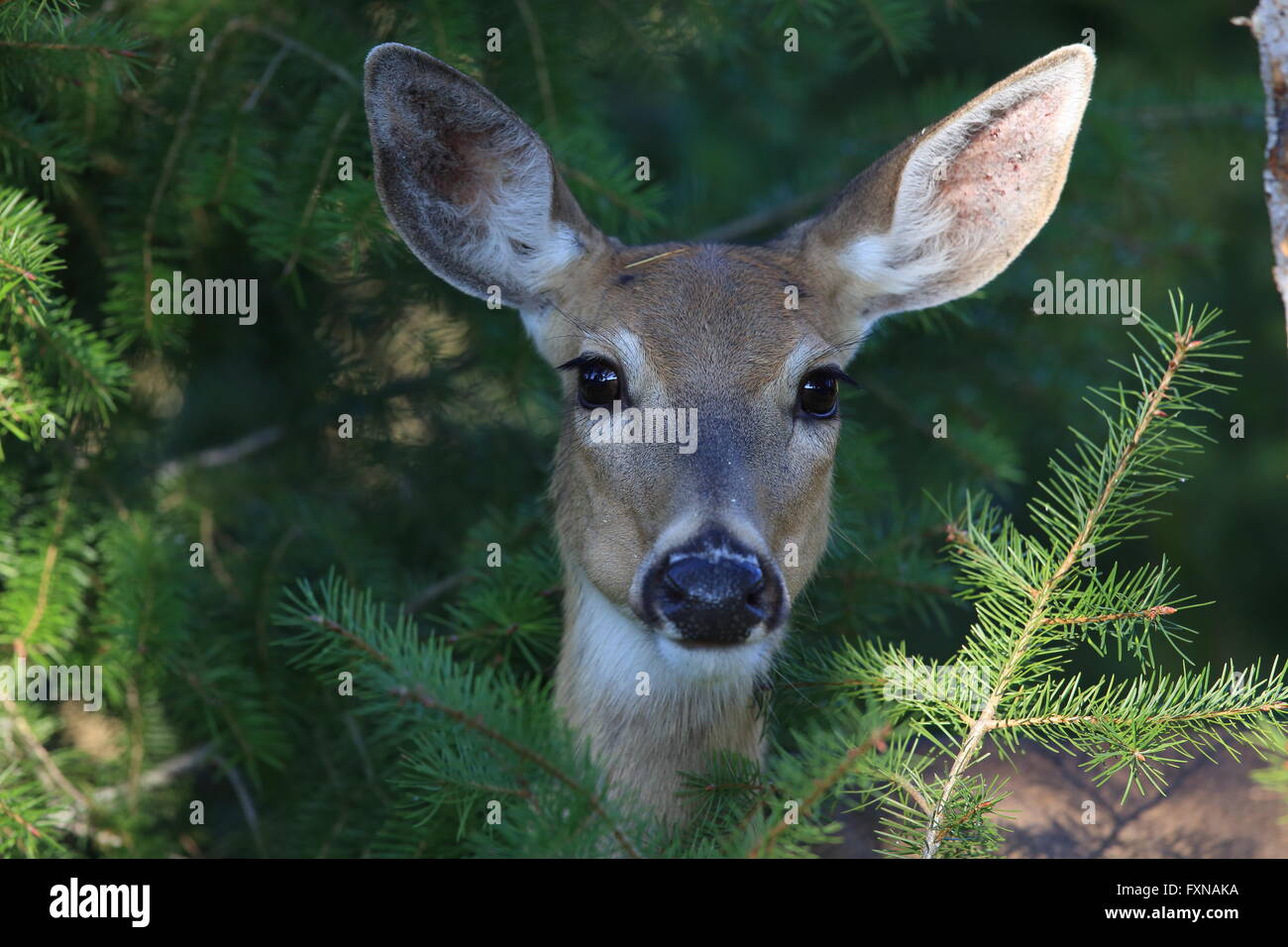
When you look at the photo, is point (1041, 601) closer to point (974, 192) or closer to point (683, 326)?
point (683, 326)

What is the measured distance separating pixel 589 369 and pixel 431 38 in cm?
114

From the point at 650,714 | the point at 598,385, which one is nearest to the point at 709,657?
the point at 650,714

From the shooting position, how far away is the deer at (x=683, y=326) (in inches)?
129

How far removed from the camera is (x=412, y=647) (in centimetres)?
255

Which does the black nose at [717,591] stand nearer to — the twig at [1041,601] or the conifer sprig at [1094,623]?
the conifer sprig at [1094,623]

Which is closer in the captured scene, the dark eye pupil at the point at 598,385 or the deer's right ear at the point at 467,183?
the deer's right ear at the point at 467,183

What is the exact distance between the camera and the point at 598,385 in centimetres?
359

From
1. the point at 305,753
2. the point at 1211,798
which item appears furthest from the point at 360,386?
the point at 1211,798

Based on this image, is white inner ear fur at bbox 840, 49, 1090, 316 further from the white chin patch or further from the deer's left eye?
the white chin patch

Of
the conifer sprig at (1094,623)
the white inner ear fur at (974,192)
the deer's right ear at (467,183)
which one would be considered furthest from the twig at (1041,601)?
the deer's right ear at (467,183)

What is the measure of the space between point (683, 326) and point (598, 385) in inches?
11.1

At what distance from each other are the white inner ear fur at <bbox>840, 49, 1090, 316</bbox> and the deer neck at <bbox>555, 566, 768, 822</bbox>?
1.33 meters

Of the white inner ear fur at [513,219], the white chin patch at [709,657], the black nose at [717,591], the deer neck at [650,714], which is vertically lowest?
the deer neck at [650,714]

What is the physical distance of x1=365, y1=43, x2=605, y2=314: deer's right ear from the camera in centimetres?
341
